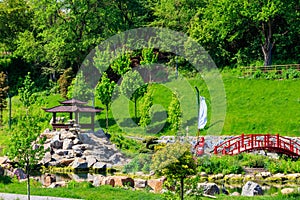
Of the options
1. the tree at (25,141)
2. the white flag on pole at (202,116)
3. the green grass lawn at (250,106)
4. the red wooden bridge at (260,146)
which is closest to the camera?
the tree at (25,141)

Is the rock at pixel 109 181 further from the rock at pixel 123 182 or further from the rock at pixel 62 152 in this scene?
the rock at pixel 62 152

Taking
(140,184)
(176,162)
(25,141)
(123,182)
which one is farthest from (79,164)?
(176,162)

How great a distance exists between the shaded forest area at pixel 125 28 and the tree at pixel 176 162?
26.0 metres

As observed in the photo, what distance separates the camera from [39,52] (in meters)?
40.9

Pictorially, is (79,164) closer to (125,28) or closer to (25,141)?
(25,141)

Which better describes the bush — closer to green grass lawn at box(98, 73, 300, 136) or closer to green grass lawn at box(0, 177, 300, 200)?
green grass lawn at box(98, 73, 300, 136)

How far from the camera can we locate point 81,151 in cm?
2583

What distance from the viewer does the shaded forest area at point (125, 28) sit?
1518 inches

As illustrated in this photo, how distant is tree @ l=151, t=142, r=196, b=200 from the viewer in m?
12.0

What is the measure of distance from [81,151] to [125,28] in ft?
57.9

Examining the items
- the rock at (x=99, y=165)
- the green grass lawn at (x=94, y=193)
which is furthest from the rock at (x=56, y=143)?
the green grass lawn at (x=94, y=193)

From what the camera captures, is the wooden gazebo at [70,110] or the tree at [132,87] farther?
the tree at [132,87]

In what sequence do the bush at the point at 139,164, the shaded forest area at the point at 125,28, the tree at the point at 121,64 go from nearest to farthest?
the bush at the point at 139,164, the tree at the point at 121,64, the shaded forest area at the point at 125,28

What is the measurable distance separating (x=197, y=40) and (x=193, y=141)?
13983 mm
